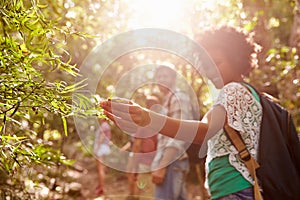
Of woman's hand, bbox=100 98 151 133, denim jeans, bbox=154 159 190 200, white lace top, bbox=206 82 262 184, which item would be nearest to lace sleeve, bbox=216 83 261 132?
white lace top, bbox=206 82 262 184

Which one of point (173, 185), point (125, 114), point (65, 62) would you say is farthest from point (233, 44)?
point (173, 185)

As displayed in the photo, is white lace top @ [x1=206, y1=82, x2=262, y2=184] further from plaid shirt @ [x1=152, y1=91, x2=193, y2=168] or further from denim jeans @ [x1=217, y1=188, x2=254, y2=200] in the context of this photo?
plaid shirt @ [x1=152, y1=91, x2=193, y2=168]

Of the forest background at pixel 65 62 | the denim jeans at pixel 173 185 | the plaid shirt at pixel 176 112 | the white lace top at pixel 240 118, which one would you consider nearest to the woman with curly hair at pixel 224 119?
the white lace top at pixel 240 118

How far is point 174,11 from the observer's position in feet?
23.6

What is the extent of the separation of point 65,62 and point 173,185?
5.74 ft

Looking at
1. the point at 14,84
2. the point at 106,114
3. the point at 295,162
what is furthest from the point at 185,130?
the point at 14,84

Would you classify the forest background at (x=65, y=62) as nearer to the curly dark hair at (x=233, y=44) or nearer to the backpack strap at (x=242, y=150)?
the curly dark hair at (x=233, y=44)

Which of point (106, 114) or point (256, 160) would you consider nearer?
point (106, 114)

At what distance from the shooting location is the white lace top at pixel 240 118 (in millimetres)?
2400

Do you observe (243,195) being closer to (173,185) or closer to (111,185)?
(173,185)

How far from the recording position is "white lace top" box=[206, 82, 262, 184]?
2.40 metres

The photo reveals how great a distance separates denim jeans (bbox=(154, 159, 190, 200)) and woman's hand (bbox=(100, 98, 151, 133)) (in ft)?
9.85

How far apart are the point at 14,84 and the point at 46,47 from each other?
0.18 m

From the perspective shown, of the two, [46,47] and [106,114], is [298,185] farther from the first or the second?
[46,47]
